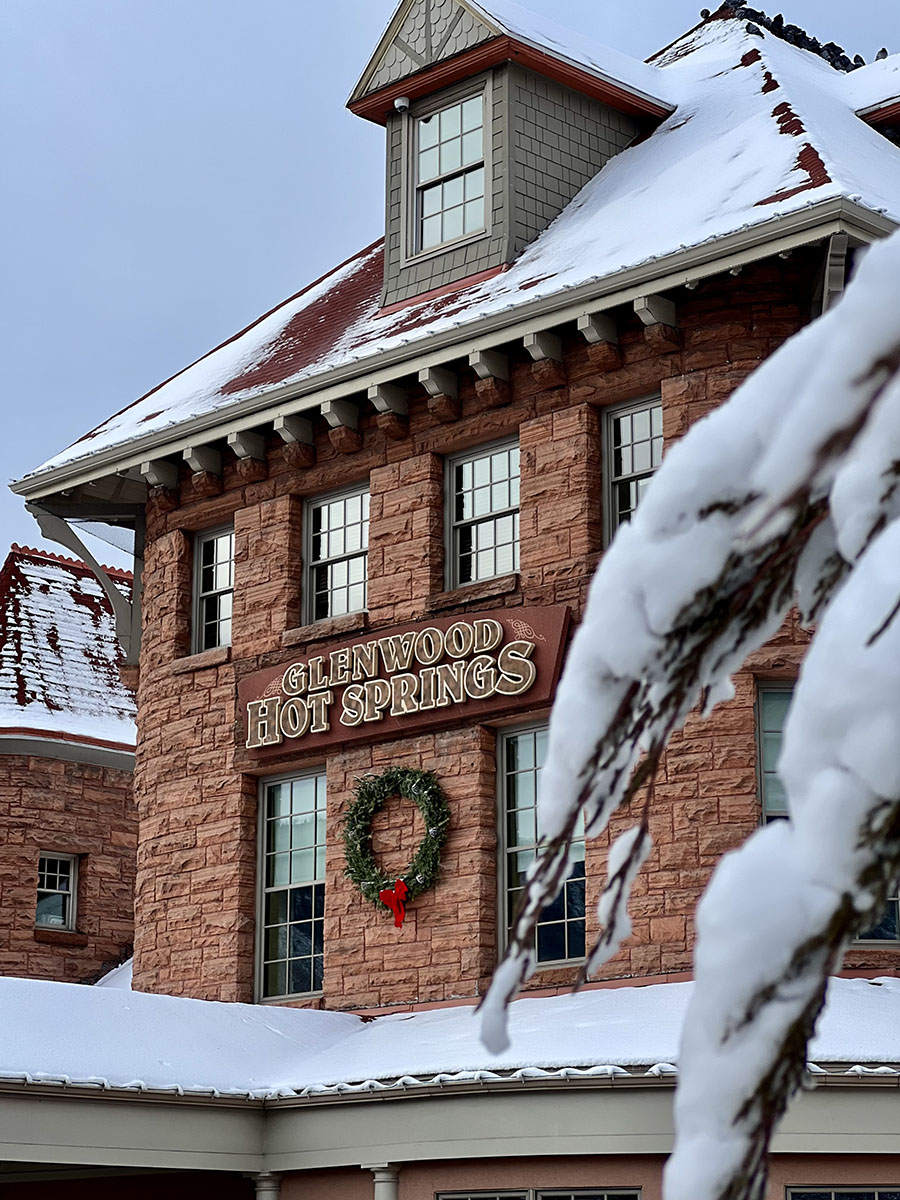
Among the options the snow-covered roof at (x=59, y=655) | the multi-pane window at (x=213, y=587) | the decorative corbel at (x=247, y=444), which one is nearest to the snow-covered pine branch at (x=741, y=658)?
the decorative corbel at (x=247, y=444)

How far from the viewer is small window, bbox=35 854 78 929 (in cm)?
2327

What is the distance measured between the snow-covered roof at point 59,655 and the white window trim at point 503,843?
996 centimetres

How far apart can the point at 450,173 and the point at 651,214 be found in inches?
106

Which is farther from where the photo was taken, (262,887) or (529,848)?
(262,887)

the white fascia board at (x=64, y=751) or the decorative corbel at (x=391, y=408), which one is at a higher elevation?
the decorative corbel at (x=391, y=408)

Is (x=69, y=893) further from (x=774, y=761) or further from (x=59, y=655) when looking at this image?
(x=774, y=761)

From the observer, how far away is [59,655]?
25297 mm

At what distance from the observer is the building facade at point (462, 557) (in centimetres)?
1341

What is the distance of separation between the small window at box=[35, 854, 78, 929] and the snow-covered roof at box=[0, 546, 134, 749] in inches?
61.6

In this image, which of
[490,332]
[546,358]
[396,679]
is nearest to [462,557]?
[396,679]

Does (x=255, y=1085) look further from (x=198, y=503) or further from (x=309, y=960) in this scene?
(x=198, y=503)

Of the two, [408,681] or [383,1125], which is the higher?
[408,681]

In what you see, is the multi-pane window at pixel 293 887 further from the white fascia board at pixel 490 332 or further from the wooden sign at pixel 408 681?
the white fascia board at pixel 490 332

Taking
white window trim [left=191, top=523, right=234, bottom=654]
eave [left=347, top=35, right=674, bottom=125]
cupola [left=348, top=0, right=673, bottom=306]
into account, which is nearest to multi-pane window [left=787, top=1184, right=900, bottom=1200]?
white window trim [left=191, top=523, right=234, bottom=654]
